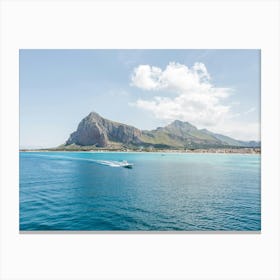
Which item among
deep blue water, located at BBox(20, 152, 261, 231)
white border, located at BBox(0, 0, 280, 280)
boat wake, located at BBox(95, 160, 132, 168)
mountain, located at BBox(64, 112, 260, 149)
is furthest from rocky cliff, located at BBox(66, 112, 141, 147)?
boat wake, located at BBox(95, 160, 132, 168)

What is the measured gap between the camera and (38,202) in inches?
220

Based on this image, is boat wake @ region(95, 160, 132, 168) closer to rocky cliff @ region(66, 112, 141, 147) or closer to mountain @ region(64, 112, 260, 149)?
mountain @ region(64, 112, 260, 149)

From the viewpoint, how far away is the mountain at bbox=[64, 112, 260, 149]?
6.22 m

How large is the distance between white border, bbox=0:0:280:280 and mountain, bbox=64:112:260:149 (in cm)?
205
